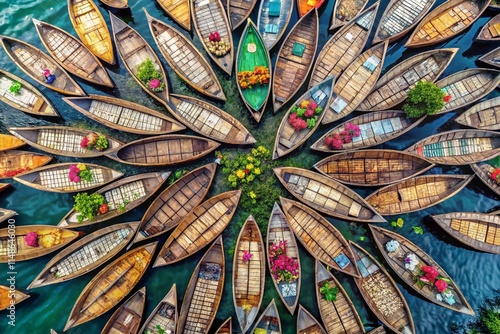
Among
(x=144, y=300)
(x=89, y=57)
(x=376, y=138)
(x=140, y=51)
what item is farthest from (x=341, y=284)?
(x=89, y=57)

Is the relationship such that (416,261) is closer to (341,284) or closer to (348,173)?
(341,284)

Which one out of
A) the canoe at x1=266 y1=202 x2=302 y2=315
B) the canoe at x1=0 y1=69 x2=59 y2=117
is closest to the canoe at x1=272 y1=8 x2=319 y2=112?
the canoe at x1=266 y1=202 x2=302 y2=315

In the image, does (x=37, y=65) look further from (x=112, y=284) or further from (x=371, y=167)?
(x=371, y=167)

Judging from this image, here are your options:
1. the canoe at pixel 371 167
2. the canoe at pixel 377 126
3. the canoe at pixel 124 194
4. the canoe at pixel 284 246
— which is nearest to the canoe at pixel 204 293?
the canoe at pixel 284 246

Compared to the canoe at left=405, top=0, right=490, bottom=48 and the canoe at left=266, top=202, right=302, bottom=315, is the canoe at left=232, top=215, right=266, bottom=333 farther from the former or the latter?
the canoe at left=405, top=0, right=490, bottom=48

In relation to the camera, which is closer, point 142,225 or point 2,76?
point 142,225

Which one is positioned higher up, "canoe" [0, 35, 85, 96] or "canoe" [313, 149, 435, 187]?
"canoe" [0, 35, 85, 96]

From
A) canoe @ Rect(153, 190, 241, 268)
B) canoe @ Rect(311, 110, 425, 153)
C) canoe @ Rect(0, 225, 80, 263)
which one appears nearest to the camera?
canoe @ Rect(0, 225, 80, 263)
